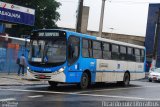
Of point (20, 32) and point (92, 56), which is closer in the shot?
point (92, 56)

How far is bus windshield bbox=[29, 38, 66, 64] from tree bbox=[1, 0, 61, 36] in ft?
105

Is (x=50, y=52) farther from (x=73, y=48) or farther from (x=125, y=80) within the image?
(x=125, y=80)

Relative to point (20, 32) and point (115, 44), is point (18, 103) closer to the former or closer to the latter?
point (115, 44)

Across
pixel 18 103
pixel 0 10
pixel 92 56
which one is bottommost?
pixel 18 103

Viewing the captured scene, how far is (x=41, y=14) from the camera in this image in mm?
54156

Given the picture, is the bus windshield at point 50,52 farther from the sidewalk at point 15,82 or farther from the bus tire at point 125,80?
the bus tire at point 125,80

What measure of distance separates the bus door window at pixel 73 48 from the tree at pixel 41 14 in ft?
104

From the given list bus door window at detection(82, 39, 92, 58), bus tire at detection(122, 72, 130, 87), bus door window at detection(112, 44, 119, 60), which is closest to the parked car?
bus tire at detection(122, 72, 130, 87)

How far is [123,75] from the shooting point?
86.9 feet

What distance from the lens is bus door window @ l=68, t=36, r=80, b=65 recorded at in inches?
768

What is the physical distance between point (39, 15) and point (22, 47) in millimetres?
23952

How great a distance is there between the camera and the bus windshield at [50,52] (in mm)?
19344

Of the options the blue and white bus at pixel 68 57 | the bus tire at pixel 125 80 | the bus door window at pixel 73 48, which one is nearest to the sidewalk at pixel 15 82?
the blue and white bus at pixel 68 57

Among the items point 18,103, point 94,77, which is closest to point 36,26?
point 94,77
